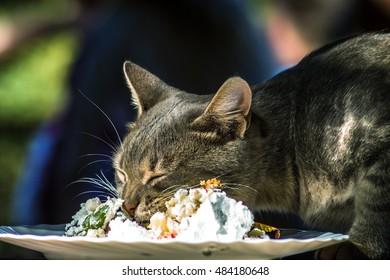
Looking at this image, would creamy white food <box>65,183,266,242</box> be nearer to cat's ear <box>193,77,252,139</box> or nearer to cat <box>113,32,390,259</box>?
cat <box>113,32,390,259</box>

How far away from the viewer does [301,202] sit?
81.3 inches

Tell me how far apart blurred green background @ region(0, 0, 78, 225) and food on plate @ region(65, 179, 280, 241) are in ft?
Answer: 7.29

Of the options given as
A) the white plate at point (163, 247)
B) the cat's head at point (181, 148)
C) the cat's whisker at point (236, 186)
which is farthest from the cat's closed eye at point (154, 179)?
the white plate at point (163, 247)

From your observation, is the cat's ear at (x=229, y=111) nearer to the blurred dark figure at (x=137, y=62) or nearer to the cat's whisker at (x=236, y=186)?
the cat's whisker at (x=236, y=186)

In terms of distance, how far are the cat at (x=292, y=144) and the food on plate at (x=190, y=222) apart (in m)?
0.17

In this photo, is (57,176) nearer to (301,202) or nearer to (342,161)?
(301,202)

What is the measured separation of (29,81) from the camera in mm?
4625

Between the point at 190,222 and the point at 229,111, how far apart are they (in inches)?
19.2

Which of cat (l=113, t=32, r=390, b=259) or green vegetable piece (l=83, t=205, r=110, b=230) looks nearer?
green vegetable piece (l=83, t=205, r=110, b=230)

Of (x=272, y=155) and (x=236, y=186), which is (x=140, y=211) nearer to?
(x=236, y=186)

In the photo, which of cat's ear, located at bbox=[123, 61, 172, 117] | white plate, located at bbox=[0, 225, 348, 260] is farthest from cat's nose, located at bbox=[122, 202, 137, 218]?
cat's ear, located at bbox=[123, 61, 172, 117]

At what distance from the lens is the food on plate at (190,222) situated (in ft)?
4.67

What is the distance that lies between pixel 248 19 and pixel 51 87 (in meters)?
1.86

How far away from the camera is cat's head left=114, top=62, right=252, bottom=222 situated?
5.99ft
